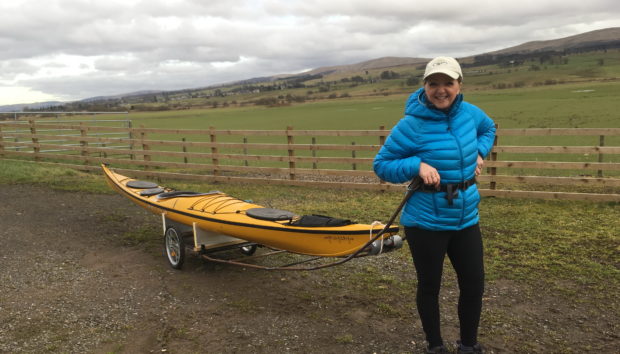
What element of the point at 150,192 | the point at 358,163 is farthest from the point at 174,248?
the point at 358,163

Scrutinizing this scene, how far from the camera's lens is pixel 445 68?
2.78m

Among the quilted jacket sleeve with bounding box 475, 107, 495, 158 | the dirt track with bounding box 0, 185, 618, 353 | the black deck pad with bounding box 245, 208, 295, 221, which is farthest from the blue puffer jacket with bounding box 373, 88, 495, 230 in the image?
the black deck pad with bounding box 245, 208, 295, 221

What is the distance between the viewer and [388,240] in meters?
3.63

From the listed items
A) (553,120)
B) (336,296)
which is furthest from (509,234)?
(553,120)

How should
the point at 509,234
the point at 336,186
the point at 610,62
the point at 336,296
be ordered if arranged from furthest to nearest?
1. the point at 610,62
2. the point at 336,186
3. the point at 509,234
4. the point at 336,296

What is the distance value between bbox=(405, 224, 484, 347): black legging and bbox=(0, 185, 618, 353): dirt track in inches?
22.9

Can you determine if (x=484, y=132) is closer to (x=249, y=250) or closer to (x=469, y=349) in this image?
(x=469, y=349)

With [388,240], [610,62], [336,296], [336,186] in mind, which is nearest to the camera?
[388,240]

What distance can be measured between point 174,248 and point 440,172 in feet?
12.8

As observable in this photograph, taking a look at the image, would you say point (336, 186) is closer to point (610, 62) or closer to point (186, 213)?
point (186, 213)

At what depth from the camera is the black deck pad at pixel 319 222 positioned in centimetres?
412

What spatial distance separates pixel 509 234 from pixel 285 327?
4054 millimetres

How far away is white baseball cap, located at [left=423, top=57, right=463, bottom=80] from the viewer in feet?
9.11

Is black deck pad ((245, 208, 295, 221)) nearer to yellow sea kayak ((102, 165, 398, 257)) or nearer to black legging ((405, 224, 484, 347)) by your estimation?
yellow sea kayak ((102, 165, 398, 257))
